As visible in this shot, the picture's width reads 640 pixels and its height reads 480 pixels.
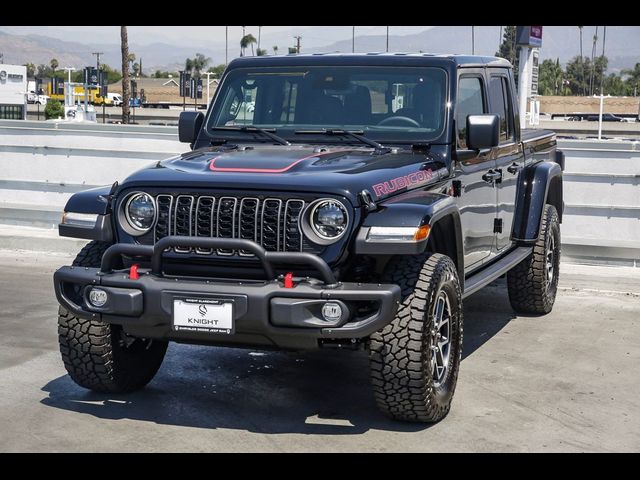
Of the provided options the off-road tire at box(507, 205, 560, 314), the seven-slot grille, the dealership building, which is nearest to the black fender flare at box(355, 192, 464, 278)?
the seven-slot grille

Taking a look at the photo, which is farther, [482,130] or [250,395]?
[482,130]

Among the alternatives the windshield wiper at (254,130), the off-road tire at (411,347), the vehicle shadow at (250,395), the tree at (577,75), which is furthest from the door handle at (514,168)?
the tree at (577,75)

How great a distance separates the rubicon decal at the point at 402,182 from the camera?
18.2 ft

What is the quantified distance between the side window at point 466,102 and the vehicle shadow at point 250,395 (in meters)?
1.56

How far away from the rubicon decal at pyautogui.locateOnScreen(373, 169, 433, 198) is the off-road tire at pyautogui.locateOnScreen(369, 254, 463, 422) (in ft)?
1.18

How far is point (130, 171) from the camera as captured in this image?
12.8 m

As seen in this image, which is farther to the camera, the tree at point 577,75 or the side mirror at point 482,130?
the tree at point 577,75

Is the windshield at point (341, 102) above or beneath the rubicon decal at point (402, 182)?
above

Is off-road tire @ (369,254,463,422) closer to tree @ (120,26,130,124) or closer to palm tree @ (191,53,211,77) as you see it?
tree @ (120,26,130,124)

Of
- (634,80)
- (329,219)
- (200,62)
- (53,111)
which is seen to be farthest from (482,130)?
(200,62)

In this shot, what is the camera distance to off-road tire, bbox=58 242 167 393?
5.88 metres

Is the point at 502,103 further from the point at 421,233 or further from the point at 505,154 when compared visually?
the point at 421,233

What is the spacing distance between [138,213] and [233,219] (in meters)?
0.56

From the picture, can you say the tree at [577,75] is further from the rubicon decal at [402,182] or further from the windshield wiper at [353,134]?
the rubicon decal at [402,182]
